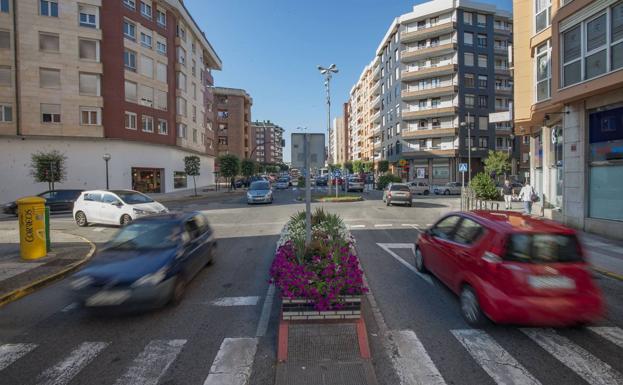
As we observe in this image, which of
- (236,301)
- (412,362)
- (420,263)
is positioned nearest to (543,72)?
(420,263)

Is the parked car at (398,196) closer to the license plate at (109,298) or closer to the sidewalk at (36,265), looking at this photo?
the sidewalk at (36,265)

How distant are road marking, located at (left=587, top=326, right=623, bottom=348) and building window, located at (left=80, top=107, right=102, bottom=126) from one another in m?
31.9

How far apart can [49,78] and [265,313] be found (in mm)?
30403

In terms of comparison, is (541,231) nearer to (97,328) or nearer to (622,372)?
(622,372)

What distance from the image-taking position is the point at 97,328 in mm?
4414

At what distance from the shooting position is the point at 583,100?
36.1 feet

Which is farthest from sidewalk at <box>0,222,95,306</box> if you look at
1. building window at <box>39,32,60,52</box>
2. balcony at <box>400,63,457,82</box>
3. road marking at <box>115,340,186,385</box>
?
balcony at <box>400,63,457,82</box>

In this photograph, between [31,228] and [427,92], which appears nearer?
[31,228]

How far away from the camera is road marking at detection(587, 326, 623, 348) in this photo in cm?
398

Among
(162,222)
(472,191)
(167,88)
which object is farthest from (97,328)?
(167,88)

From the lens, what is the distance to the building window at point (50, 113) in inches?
960

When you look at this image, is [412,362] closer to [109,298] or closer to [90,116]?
[109,298]

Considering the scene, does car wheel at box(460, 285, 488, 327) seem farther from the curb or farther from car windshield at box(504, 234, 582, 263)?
the curb

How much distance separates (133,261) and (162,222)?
120cm
